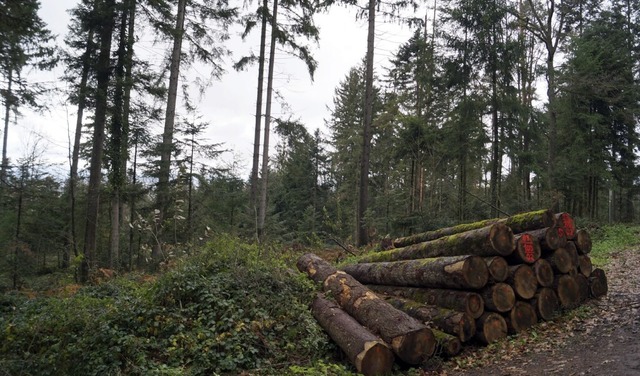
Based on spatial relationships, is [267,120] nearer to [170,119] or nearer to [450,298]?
[170,119]

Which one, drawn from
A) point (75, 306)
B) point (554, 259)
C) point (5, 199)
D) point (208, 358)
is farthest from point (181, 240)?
point (5, 199)

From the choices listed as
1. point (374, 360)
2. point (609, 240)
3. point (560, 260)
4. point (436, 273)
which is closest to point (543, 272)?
point (560, 260)

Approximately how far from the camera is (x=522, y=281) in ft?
21.1

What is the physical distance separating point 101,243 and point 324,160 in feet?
68.0

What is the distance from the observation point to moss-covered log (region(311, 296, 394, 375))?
17.5ft

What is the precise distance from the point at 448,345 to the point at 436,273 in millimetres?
1283

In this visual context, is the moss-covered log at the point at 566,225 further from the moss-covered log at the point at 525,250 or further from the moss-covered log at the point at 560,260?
the moss-covered log at the point at 525,250

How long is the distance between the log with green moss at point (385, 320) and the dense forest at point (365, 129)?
537 cm

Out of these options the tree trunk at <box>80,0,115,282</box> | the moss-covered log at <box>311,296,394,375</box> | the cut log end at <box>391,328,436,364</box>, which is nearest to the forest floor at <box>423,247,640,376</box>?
the cut log end at <box>391,328,436,364</box>

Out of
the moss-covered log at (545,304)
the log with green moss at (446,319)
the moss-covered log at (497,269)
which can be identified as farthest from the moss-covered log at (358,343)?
the moss-covered log at (545,304)

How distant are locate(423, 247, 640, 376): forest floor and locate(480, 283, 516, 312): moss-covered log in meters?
0.50

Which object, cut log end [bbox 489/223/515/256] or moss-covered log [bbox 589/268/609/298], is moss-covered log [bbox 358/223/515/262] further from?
moss-covered log [bbox 589/268/609/298]

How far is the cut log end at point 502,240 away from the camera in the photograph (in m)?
6.46

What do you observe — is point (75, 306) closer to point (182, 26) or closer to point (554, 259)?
point (554, 259)
